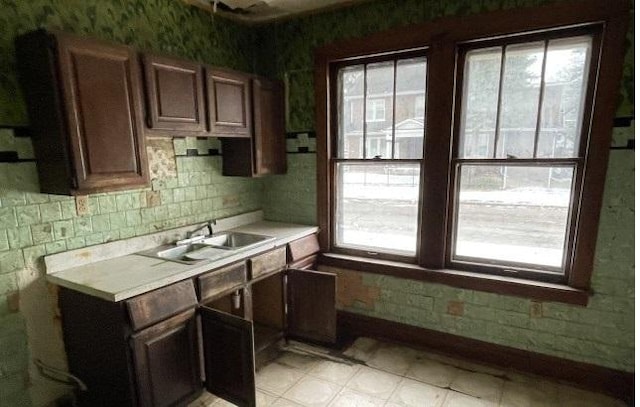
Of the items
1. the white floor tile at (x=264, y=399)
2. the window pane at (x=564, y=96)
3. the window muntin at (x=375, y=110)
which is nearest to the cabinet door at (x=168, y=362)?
the white floor tile at (x=264, y=399)

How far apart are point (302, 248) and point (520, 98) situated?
75.9 inches

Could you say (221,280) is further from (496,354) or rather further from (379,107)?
(496,354)

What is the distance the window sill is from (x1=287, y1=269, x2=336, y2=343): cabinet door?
0.40 meters

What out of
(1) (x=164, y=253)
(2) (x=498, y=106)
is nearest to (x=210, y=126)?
(1) (x=164, y=253)

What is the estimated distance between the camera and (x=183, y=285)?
200 cm

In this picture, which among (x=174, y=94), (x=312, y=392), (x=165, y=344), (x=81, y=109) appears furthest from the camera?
(x=312, y=392)

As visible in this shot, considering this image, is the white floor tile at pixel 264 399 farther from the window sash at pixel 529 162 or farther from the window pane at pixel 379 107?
the window pane at pixel 379 107

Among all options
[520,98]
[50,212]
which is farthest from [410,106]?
[50,212]

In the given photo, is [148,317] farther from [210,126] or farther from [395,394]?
[395,394]

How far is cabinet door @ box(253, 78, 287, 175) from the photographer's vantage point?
112 inches

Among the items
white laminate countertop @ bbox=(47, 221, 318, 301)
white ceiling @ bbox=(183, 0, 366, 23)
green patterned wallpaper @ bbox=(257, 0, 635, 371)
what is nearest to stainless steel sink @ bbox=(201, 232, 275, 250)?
white laminate countertop @ bbox=(47, 221, 318, 301)

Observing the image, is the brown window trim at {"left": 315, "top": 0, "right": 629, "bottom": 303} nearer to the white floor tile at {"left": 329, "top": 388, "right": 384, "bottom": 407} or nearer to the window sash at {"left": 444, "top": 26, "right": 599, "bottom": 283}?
the window sash at {"left": 444, "top": 26, "right": 599, "bottom": 283}

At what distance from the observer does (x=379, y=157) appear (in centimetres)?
288

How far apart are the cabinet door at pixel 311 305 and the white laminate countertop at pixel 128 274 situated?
52 centimetres
